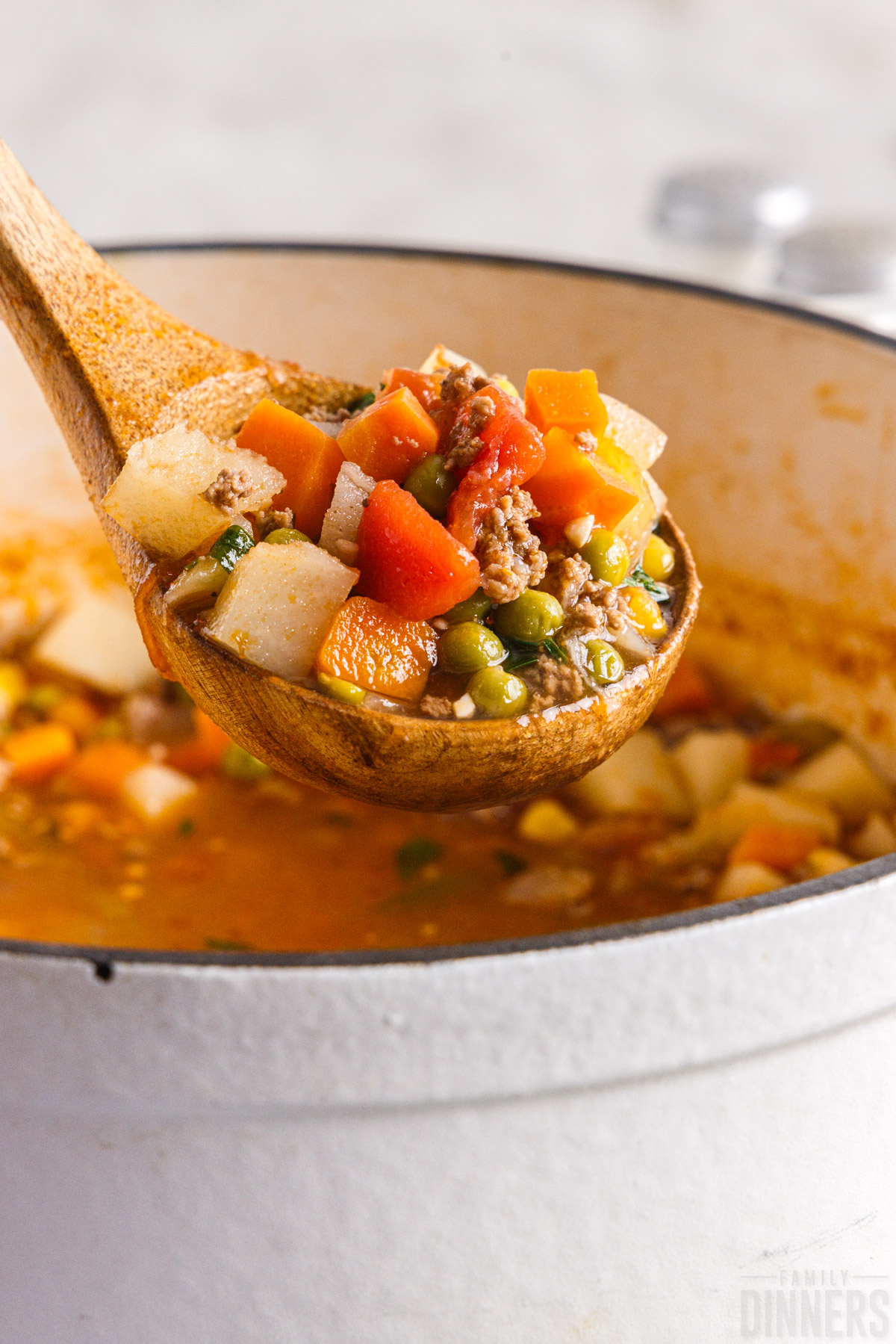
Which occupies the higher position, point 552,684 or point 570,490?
point 570,490

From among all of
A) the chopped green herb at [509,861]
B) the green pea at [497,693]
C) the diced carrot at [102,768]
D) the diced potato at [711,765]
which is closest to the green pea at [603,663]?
the green pea at [497,693]

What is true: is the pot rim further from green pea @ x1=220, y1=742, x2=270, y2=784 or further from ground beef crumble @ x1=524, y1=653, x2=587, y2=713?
green pea @ x1=220, y1=742, x2=270, y2=784

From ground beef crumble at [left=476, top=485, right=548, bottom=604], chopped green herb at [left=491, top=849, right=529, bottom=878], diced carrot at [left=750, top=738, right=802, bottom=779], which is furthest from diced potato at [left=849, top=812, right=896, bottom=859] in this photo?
ground beef crumble at [left=476, top=485, right=548, bottom=604]

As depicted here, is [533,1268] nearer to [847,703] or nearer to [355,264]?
[847,703]

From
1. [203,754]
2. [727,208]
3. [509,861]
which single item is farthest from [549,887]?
[727,208]

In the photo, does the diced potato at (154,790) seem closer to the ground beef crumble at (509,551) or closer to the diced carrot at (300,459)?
the diced carrot at (300,459)

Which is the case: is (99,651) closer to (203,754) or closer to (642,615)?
(203,754)
